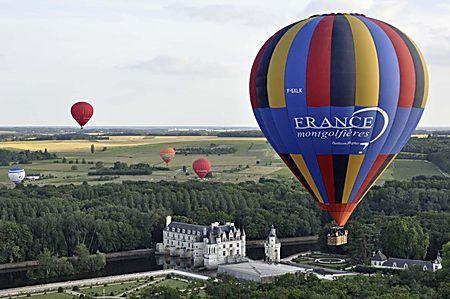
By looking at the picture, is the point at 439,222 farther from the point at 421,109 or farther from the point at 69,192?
the point at 69,192

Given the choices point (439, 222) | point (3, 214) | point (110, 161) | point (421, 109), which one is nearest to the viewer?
point (421, 109)

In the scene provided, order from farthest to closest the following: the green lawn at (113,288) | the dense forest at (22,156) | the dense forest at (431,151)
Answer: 1. the dense forest at (22,156)
2. the dense forest at (431,151)
3. the green lawn at (113,288)

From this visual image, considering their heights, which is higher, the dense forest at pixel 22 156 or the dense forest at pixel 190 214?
the dense forest at pixel 22 156

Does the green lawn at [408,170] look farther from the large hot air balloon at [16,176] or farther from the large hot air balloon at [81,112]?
the large hot air balloon at [16,176]

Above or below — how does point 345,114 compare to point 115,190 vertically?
above

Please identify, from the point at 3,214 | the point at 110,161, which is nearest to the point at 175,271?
the point at 3,214

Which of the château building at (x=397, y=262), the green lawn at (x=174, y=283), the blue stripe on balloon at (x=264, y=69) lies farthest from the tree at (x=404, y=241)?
the blue stripe on balloon at (x=264, y=69)

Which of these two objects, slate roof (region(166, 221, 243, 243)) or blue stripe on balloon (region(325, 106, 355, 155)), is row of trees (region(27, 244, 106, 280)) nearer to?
slate roof (region(166, 221, 243, 243))

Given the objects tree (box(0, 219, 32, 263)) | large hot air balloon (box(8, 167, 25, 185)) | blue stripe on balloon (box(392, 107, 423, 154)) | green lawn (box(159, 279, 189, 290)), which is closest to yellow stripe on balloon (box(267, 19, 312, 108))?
blue stripe on balloon (box(392, 107, 423, 154))
